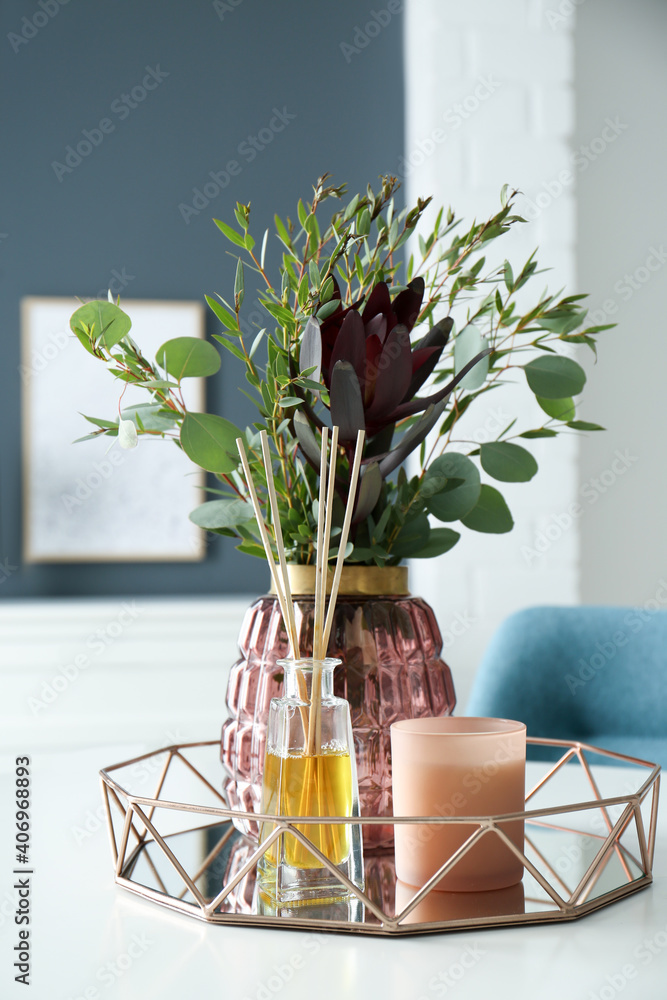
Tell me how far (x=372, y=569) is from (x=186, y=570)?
6.36ft

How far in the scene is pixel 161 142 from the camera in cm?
259

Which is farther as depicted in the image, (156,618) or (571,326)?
(156,618)

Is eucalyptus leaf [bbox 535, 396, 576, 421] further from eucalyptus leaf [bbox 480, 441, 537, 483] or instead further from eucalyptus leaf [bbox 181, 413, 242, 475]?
eucalyptus leaf [bbox 181, 413, 242, 475]

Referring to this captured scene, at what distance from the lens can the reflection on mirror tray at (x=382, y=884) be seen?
550 mm

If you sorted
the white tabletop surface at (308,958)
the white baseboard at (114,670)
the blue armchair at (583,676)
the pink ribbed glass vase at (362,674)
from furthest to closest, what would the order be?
the white baseboard at (114,670) < the blue armchair at (583,676) < the pink ribbed glass vase at (362,674) < the white tabletop surface at (308,958)

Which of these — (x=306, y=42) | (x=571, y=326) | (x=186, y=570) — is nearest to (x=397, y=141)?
(x=306, y=42)

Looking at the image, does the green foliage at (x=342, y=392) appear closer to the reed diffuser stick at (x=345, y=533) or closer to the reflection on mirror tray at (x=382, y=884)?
Answer: the reed diffuser stick at (x=345, y=533)

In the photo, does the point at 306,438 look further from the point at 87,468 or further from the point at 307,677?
the point at 87,468

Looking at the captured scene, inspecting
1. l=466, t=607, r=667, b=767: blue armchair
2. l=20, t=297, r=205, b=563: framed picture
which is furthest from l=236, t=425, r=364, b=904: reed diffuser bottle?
l=20, t=297, r=205, b=563: framed picture

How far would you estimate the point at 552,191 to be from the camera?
2406 mm

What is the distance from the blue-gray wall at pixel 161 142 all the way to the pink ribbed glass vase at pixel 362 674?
1.89 m

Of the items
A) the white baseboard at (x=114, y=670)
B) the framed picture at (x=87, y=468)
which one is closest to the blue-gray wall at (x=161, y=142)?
the framed picture at (x=87, y=468)

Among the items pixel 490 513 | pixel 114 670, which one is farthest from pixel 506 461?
pixel 114 670

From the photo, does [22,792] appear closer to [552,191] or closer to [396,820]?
[396,820]
